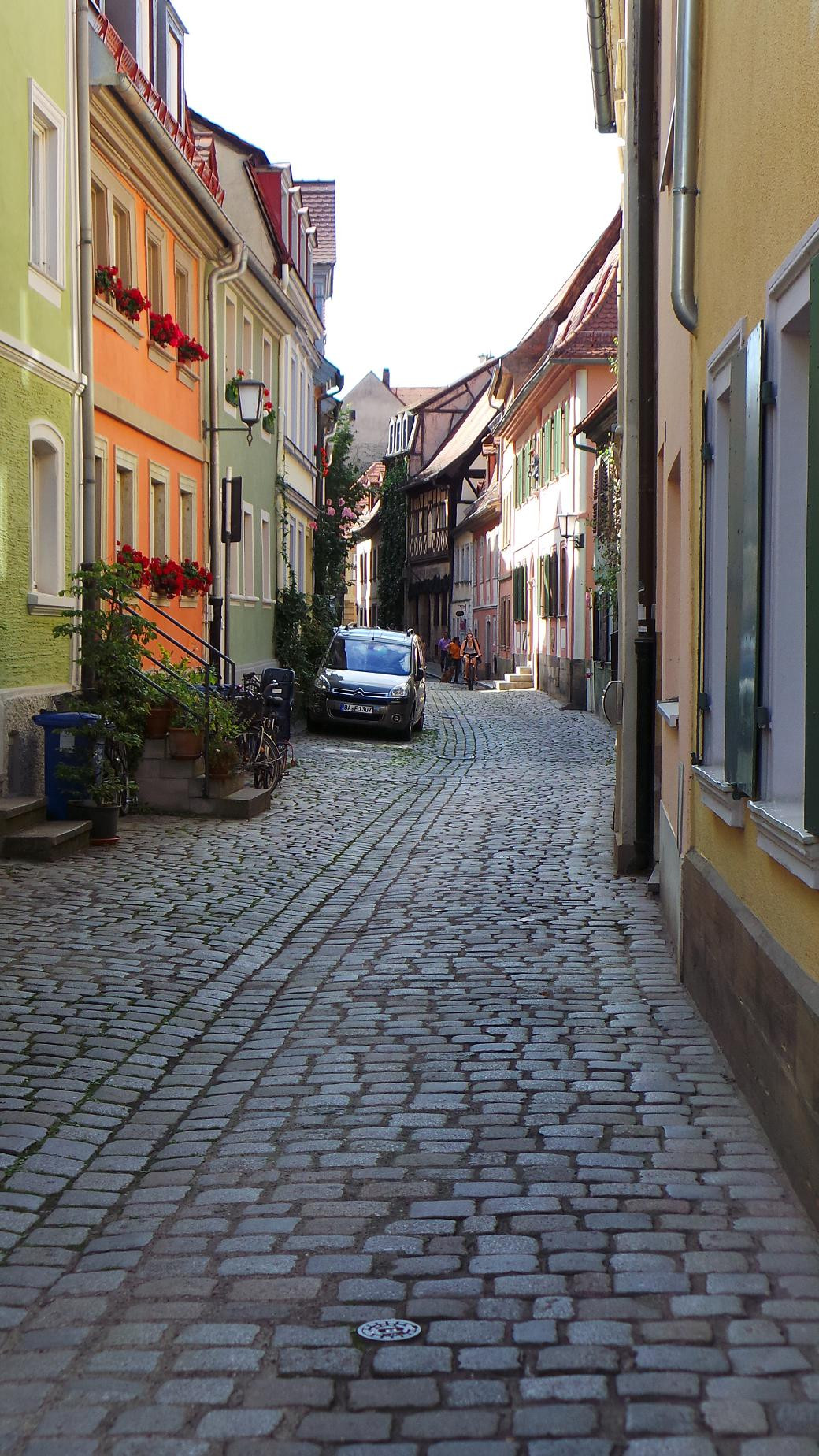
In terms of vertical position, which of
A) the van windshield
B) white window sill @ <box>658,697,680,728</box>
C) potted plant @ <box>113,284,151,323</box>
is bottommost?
white window sill @ <box>658,697,680,728</box>

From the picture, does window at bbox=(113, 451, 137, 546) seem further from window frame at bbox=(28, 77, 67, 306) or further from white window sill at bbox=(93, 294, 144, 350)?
window frame at bbox=(28, 77, 67, 306)

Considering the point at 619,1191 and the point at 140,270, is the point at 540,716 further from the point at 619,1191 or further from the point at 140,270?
the point at 619,1191

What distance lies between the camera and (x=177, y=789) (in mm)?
13938

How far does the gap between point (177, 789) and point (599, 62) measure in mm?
7870

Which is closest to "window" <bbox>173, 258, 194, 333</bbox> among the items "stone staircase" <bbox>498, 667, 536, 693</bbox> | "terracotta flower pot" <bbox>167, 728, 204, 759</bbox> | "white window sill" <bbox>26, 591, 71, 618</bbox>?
"white window sill" <bbox>26, 591, 71, 618</bbox>

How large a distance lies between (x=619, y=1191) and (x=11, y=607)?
8957mm

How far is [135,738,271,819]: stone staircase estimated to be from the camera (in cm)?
1388

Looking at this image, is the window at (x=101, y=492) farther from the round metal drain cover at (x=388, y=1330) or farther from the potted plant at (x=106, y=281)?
the round metal drain cover at (x=388, y=1330)

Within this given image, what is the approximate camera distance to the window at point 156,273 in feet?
59.5

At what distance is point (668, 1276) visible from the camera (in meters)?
3.87

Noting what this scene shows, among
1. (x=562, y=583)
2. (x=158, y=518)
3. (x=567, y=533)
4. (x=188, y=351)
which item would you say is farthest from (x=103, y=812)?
(x=562, y=583)

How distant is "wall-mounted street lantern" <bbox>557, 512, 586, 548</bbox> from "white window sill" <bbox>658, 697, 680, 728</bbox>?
21504 millimetres

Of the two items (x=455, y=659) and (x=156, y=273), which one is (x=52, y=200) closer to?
(x=156, y=273)

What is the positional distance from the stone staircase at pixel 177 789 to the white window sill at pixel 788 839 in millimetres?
8923
